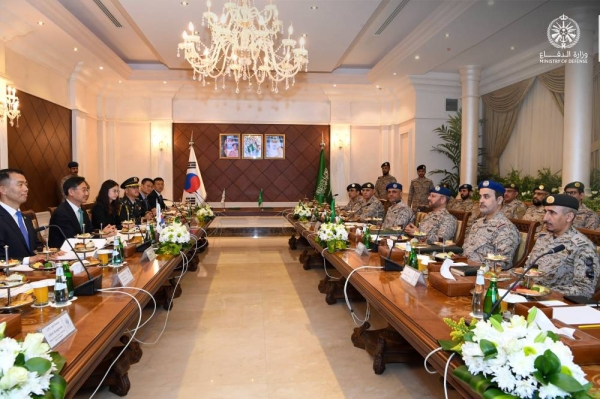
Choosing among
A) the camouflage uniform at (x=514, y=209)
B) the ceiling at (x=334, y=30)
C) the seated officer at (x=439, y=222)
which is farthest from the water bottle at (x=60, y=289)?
the camouflage uniform at (x=514, y=209)

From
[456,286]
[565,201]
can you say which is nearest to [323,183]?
[565,201]

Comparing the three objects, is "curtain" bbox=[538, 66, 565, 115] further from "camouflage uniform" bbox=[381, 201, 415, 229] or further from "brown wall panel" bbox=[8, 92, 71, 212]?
"brown wall panel" bbox=[8, 92, 71, 212]

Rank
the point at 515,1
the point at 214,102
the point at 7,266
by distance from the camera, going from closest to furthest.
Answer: the point at 7,266
the point at 515,1
the point at 214,102

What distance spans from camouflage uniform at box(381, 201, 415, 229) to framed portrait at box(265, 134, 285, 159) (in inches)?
205

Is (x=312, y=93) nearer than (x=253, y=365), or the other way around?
(x=253, y=365)

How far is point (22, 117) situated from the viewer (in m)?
6.22

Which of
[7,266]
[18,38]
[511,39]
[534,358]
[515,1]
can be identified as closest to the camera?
[534,358]

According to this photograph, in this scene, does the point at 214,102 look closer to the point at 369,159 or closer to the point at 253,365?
the point at 369,159

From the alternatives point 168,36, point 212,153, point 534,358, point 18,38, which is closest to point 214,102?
point 212,153

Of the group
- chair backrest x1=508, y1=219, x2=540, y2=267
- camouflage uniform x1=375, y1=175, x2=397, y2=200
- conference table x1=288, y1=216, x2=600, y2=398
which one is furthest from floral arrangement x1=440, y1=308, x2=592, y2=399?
camouflage uniform x1=375, y1=175, x2=397, y2=200

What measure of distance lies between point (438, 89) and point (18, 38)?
7.42 meters

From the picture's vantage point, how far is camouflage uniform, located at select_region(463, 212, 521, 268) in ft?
10.5

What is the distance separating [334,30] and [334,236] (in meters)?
4.33

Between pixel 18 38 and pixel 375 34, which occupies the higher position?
pixel 375 34
